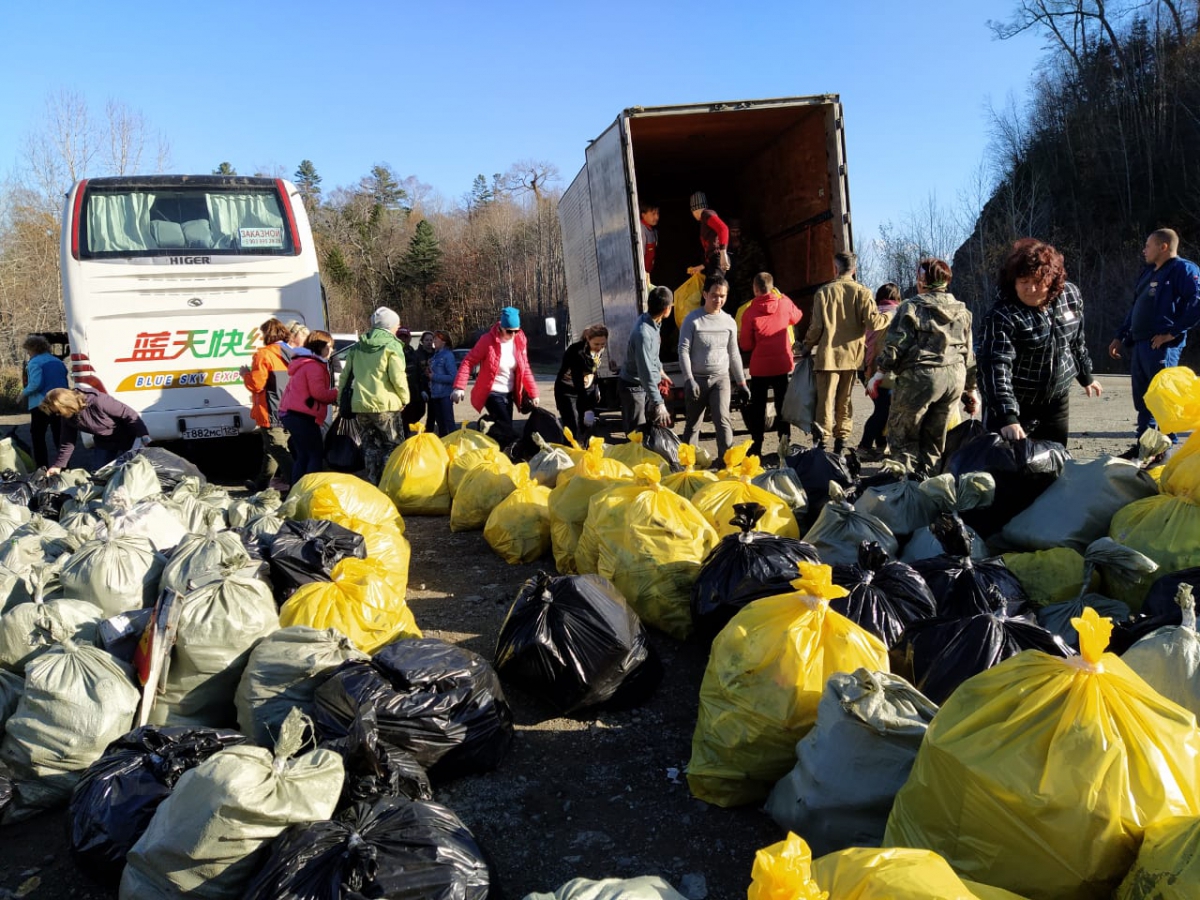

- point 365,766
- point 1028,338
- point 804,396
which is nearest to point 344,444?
point 804,396

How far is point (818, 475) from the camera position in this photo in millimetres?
4512

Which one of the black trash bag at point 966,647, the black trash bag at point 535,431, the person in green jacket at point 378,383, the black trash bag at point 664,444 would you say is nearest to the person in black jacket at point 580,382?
the black trash bag at point 535,431

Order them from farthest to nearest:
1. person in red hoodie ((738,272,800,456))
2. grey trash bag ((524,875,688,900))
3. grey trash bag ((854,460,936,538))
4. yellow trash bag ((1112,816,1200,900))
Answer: person in red hoodie ((738,272,800,456))
grey trash bag ((854,460,936,538))
grey trash bag ((524,875,688,900))
yellow trash bag ((1112,816,1200,900))

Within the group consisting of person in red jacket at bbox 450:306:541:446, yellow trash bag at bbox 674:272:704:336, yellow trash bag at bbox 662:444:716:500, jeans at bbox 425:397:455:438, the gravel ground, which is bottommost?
the gravel ground

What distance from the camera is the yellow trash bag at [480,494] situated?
5332 millimetres

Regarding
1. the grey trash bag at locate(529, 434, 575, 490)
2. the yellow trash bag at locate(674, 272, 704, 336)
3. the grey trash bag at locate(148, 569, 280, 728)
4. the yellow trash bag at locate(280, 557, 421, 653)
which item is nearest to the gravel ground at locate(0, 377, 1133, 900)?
the grey trash bag at locate(148, 569, 280, 728)

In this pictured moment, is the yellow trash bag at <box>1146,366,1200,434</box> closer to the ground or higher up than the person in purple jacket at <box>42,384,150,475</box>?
closer to the ground

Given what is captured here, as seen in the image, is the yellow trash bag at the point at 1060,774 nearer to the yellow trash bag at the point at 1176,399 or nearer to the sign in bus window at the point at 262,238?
the yellow trash bag at the point at 1176,399

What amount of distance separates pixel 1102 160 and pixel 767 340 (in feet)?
80.3

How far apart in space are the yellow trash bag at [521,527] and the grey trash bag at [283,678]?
2021 millimetres

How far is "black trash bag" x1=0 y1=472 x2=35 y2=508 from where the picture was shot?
17.0 ft

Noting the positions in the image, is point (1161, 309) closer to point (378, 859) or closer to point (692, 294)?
point (692, 294)

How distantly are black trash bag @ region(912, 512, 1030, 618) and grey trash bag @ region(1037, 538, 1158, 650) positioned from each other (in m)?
0.09

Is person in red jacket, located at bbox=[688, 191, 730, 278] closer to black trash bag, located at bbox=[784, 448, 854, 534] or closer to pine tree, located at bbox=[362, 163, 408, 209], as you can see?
black trash bag, located at bbox=[784, 448, 854, 534]
